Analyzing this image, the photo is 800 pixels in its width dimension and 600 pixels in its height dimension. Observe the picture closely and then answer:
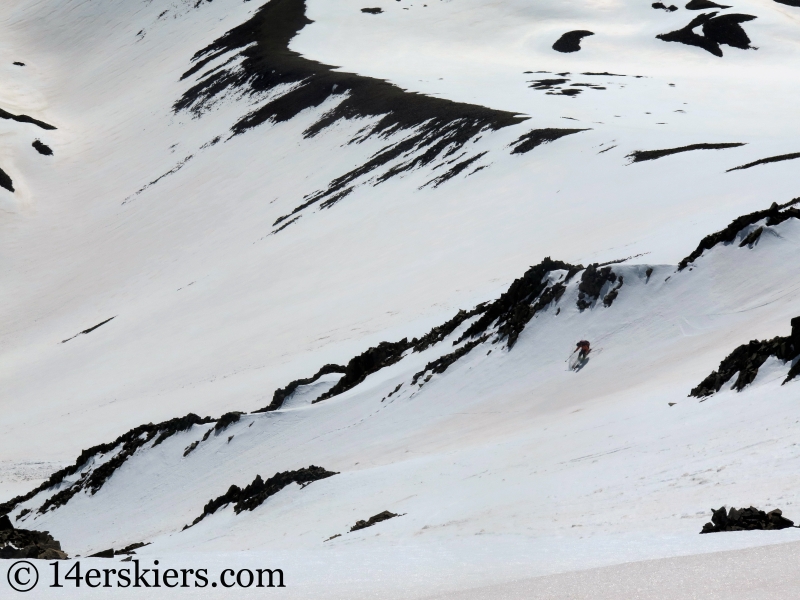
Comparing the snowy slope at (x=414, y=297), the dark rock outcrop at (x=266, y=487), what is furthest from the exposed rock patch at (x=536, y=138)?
the dark rock outcrop at (x=266, y=487)

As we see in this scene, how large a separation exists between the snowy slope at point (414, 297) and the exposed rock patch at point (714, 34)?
4.55ft

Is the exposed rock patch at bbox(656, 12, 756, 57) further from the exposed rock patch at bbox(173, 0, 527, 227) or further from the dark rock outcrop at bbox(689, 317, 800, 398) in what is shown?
the dark rock outcrop at bbox(689, 317, 800, 398)

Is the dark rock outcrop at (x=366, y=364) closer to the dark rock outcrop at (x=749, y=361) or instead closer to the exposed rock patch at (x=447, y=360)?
the exposed rock patch at (x=447, y=360)

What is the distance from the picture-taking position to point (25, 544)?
44.6 ft

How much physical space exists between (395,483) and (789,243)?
9621mm

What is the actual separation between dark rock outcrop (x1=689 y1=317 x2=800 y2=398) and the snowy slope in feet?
1.08

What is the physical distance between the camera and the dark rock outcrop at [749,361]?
43.9 ft

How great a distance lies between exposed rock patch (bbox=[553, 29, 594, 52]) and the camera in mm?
82188

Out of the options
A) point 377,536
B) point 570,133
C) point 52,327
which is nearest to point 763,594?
point 377,536

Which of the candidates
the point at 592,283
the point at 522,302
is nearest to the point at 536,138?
the point at 522,302

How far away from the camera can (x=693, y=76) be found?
70.2 m

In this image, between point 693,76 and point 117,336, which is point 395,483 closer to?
point 117,336

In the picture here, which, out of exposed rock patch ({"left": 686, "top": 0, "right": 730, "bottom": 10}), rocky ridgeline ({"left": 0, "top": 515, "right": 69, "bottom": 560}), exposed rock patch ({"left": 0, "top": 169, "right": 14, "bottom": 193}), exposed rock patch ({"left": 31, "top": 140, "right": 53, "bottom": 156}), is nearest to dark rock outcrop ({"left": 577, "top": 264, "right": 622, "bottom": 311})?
rocky ridgeline ({"left": 0, "top": 515, "right": 69, "bottom": 560})

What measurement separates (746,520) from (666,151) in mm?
30621
